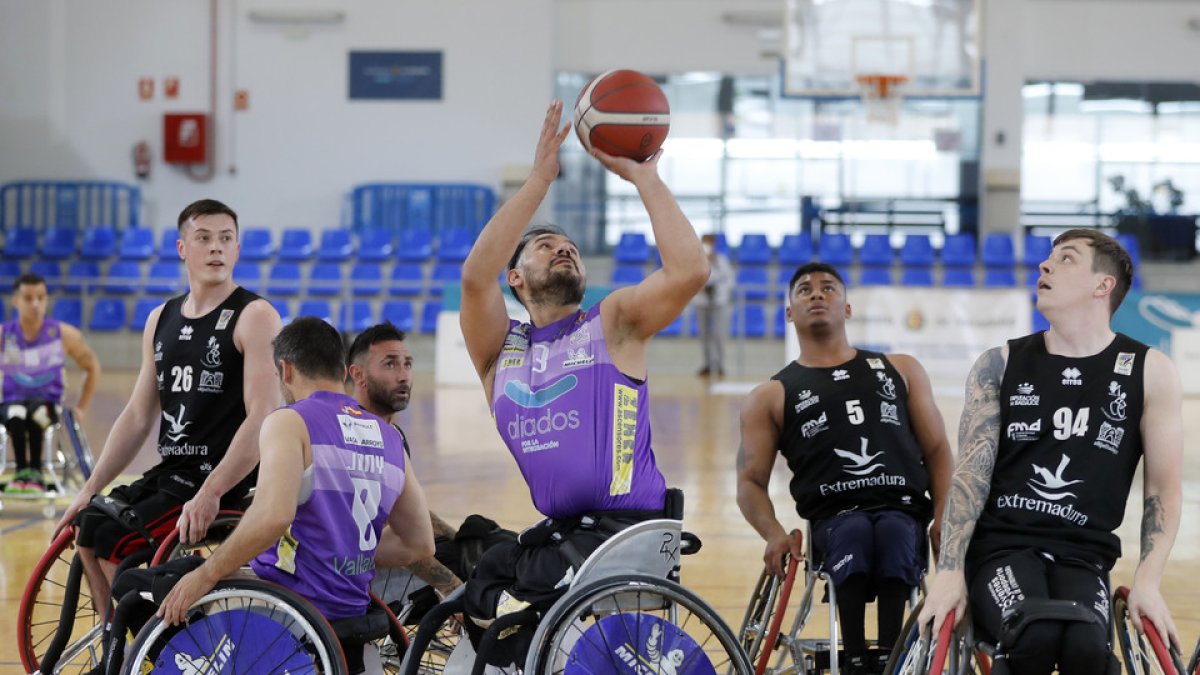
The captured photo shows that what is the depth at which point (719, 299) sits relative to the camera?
16.0 metres

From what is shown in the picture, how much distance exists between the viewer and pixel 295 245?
1794cm

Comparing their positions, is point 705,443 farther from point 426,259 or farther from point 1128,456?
point 426,259

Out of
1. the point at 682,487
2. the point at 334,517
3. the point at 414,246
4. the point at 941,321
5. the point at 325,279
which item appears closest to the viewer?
the point at 334,517

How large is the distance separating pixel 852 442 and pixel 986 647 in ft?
3.25

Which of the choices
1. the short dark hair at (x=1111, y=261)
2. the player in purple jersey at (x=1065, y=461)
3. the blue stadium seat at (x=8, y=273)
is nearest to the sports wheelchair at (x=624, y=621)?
the player in purple jersey at (x=1065, y=461)

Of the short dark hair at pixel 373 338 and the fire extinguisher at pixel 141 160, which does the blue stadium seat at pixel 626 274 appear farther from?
the short dark hair at pixel 373 338

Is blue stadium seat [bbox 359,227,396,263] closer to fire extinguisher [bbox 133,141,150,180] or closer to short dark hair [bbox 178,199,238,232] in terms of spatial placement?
fire extinguisher [bbox 133,141,150,180]

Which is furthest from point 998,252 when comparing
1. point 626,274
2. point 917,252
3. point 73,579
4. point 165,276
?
point 73,579

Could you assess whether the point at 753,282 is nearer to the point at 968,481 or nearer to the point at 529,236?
the point at 529,236

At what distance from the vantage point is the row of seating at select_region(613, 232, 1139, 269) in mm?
17969

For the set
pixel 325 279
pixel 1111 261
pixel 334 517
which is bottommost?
pixel 325 279

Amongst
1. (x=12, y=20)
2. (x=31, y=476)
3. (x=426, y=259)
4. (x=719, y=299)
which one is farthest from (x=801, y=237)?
Result: (x=31, y=476)

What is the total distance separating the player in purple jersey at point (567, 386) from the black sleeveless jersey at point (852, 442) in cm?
85

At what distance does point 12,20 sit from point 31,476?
13482 mm
